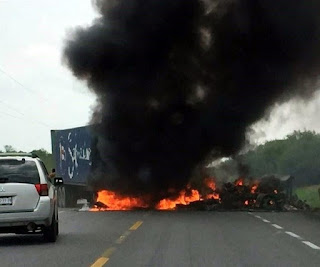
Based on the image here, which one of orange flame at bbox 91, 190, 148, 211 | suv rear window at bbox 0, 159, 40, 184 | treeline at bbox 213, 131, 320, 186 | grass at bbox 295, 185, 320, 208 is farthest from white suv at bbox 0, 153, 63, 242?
treeline at bbox 213, 131, 320, 186

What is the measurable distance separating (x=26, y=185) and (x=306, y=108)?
2174 centimetres

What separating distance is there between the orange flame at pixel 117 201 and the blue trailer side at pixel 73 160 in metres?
1.72

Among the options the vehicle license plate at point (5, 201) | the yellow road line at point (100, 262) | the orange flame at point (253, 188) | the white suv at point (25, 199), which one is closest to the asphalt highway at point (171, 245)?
the yellow road line at point (100, 262)

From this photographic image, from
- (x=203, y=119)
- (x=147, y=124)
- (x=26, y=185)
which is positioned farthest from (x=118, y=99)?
(x=26, y=185)

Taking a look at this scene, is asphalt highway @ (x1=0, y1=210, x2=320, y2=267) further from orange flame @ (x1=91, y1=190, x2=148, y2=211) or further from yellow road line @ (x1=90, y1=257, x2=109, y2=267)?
orange flame @ (x1=91, y1=190, x2=148, y2=211)

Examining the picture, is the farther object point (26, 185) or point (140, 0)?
point (140, 0)

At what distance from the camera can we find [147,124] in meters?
34.7

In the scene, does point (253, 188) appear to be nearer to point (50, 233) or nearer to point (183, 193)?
point (183, 193)

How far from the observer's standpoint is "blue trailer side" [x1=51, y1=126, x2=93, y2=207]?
36250 millimetres

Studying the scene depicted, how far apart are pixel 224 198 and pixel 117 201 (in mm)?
4645

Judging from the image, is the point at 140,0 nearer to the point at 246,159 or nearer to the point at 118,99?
the point at 118,99

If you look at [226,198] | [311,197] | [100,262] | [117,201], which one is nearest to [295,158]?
[311,197]

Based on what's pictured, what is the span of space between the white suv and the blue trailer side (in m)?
19.6

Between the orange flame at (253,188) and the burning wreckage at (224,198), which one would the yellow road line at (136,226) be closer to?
the burning wreckage at (224,198)
